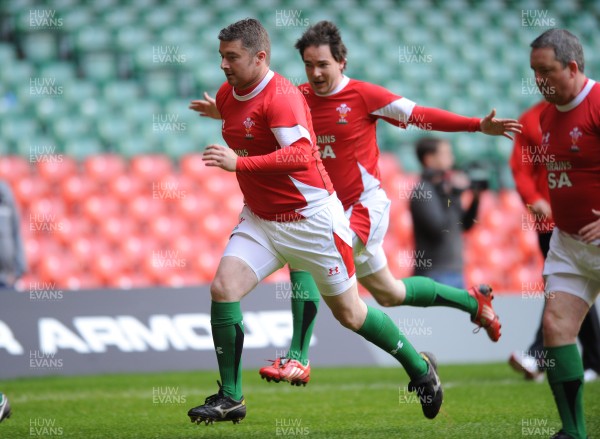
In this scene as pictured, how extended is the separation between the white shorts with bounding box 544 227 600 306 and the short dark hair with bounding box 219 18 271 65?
1768 millimetres

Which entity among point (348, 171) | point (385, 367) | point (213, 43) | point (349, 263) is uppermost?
point (213, 43)

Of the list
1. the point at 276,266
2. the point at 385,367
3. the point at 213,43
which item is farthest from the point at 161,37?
the point at 276,266

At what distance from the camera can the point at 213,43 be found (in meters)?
13.0

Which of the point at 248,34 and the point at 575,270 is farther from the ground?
the point at 248,34

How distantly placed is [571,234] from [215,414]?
193 cm

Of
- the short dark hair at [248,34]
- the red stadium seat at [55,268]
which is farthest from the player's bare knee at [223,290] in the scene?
the red stadium seat at [55,268]

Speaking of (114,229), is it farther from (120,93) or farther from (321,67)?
(321,67)

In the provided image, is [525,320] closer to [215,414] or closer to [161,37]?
[215,414]

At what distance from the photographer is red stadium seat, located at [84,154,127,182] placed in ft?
35.4

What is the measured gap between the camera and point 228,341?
477 cm

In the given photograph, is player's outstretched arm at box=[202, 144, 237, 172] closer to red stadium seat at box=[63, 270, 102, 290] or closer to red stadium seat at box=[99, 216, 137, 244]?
red stadium seat at box=[63, 270, 102, 290]

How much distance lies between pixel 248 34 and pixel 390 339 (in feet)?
5.88

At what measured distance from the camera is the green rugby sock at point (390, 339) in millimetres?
5027

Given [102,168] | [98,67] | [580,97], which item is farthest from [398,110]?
[98,67]
